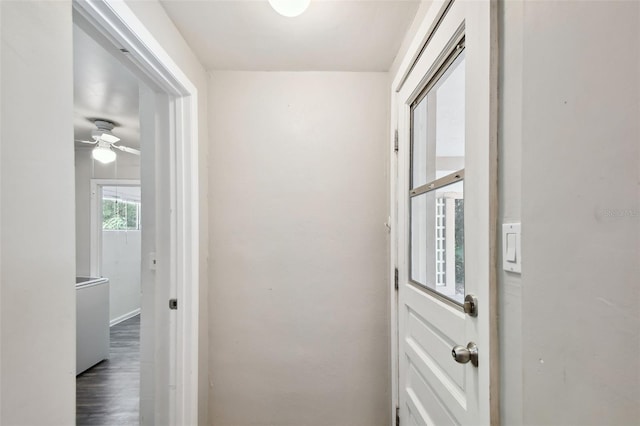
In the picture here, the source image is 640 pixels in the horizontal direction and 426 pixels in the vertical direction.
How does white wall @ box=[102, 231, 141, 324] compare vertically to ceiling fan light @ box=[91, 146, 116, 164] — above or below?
below

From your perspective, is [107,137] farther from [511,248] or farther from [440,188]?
[511,248]

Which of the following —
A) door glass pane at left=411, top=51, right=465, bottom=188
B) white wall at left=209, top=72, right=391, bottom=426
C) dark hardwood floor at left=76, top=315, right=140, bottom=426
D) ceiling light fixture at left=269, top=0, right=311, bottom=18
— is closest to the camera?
door glass pane at left=411, top=51, right=465, bottom=188

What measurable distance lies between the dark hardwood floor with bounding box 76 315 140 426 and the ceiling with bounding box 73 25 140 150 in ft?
6.76

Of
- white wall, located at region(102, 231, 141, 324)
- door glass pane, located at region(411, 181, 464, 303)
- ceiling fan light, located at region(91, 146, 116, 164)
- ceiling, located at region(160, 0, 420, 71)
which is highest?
ceiling, located at region(160, 0, 420, 71)

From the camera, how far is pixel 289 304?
5.76ft

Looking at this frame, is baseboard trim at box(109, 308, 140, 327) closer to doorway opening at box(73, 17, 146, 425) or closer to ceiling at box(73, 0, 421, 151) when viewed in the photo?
doorway opening at box(73, 17, 146, 425)

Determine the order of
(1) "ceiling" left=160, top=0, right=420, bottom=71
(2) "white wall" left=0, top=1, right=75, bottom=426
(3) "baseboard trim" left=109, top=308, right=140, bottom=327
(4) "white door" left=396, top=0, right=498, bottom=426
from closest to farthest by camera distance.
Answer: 1. (2) "white wall" left=0, top=1, right=75, bottom=426
2. (4) "white door" left=396, top=0, right=498, bottom=426
3. (1) "ceiling" left=160, top=0, right=420, bottom=71
4. (3) "baseboard trim" left=109, top=308, right=140, bottom=327

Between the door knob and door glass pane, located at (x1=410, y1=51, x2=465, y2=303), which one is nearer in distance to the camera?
the door knob

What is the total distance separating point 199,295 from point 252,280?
0.30m

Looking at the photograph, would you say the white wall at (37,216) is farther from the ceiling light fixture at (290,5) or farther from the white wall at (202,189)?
the white wall at (202,189)

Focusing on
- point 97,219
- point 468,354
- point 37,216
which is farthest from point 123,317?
point 468,354

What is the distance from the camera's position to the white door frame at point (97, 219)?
12.4 feet

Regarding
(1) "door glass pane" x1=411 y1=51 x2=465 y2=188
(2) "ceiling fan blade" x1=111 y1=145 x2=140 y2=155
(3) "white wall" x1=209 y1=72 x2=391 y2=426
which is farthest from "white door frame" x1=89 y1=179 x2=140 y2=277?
(1) "door glass pane" x1=411 y1=51 x2=465 y2=188

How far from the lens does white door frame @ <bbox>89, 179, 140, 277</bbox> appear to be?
12.4ft
